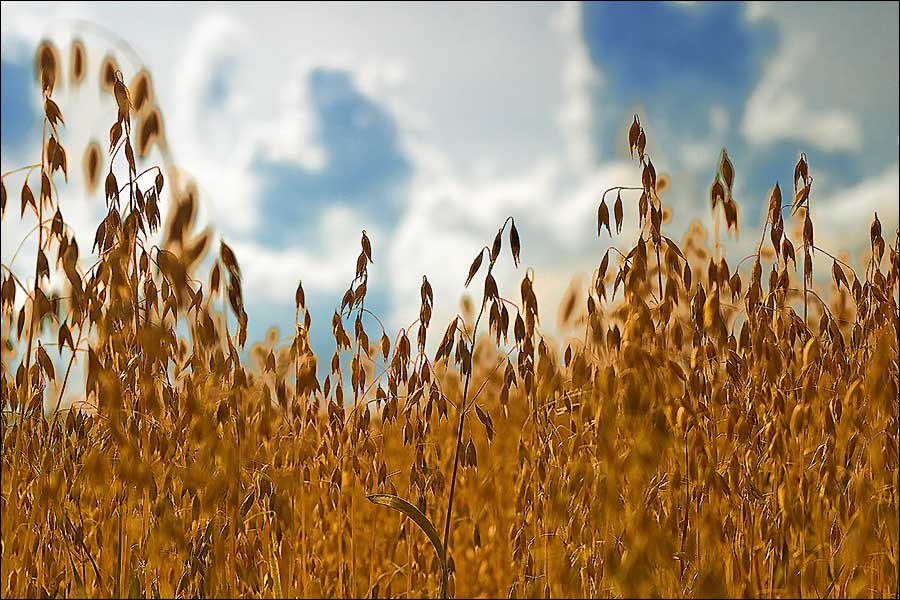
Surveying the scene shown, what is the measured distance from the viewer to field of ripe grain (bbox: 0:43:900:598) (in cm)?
120

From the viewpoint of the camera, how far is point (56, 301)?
1458 millimetres

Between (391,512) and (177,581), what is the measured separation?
71 cm

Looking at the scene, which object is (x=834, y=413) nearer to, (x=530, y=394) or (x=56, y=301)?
(x=530, y=394)

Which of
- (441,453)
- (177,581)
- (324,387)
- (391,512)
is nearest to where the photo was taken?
(177,581)

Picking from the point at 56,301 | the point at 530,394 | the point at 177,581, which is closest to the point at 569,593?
the point at 530,394

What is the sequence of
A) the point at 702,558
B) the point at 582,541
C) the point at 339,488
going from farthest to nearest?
the point at 339,488 → the point at 582,541 → the point at 702,558

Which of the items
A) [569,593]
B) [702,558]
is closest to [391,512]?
[702,558]

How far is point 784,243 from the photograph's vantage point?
5.59 ft

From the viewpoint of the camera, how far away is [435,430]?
188cm

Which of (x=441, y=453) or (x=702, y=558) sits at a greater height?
(x=441, y=453)

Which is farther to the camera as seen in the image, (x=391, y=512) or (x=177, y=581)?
(x=391, y=512)

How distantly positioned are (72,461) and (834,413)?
157 centimetres

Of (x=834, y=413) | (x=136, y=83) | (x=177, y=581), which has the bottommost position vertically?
(x=177, y=581)

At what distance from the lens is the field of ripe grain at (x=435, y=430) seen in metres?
1.20
